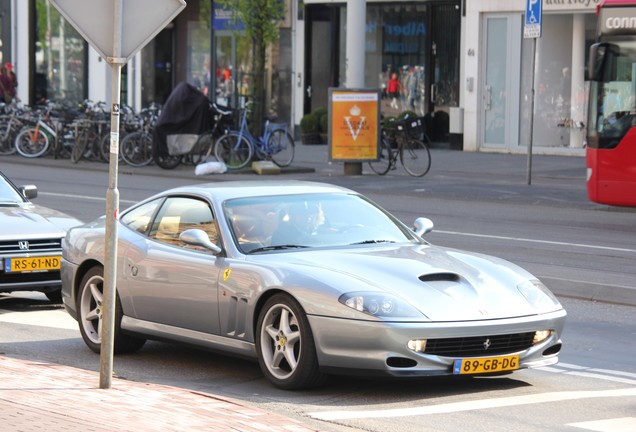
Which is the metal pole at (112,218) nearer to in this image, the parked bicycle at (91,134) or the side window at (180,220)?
the side window at (180,220)

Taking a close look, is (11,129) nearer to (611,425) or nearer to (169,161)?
(169,161)

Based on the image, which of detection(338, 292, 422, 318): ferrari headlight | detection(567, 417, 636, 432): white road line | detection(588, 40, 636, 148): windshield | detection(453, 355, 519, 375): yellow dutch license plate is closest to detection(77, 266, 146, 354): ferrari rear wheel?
detection(338, 292, 422, 318): ferrari headlight

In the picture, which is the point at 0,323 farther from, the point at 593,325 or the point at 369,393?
the point at 593,325

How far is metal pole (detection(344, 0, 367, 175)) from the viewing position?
1036 inches

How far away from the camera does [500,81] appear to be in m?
32.9

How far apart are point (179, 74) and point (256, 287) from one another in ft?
115

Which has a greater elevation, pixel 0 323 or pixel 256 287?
pixel 256 287

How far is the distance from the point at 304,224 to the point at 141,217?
1427mm

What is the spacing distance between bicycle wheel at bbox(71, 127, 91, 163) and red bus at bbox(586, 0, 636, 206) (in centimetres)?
1327

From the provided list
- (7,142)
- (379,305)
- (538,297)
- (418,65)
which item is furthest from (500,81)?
(379,305)

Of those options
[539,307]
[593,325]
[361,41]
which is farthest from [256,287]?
[361,41]

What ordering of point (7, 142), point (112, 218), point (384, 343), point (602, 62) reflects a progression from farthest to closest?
point (7, 142)
point (602, 62)
point (384, 343)
point (112, 218)

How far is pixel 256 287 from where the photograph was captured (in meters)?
8.38

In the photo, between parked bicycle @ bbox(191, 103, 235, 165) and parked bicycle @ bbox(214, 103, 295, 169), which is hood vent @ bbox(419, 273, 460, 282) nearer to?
parked bicycle @ bbox(214, 103, 295, 169)
